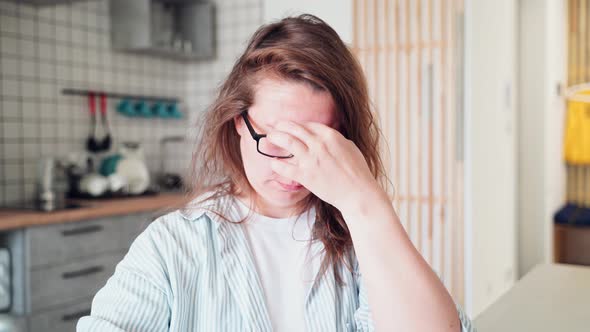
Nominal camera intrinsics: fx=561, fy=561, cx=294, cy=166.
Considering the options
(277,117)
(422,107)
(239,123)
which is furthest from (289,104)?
(422,107)

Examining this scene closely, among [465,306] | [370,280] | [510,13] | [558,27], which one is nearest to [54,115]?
[465,306]

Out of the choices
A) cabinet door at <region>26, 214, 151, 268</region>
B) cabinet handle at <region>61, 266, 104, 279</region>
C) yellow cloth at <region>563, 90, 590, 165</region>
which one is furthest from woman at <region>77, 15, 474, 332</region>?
yellow cloth at <region>563, 90, 590, 165</region>

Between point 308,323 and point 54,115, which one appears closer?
point 308,323

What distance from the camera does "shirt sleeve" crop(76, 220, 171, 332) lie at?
83 cm

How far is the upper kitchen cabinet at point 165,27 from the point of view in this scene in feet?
10.7

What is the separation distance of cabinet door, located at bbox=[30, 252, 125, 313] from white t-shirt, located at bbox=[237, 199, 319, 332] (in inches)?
65.3

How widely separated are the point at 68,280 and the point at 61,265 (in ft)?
0.26

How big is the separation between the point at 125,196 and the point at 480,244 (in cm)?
198

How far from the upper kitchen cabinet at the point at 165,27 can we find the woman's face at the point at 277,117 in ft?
8.25

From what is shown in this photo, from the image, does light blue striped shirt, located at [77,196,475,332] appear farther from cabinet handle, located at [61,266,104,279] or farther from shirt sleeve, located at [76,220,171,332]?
cabinet handle, located at [61,266,104,279]

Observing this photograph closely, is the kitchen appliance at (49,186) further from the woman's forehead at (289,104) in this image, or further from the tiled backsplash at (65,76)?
the woman's forehead at (289,104)

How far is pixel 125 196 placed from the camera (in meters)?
3.11

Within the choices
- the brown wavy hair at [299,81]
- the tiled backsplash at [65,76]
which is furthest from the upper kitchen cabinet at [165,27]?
the brown wavy hair at [299,81]

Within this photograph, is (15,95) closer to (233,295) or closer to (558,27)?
(233,295)
